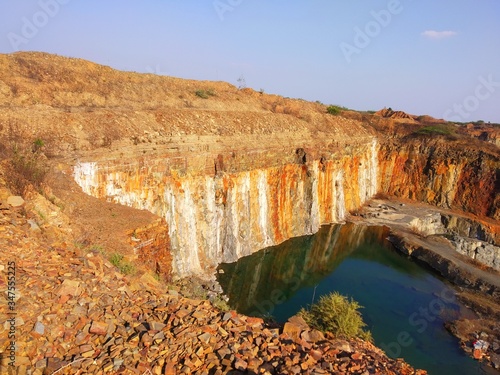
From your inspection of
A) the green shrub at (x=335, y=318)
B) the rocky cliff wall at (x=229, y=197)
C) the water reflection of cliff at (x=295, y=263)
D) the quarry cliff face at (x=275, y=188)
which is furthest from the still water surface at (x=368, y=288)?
Answer: the green shrub at (x=335, y=318)

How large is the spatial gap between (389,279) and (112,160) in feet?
55.8

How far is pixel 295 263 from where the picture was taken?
22281mm

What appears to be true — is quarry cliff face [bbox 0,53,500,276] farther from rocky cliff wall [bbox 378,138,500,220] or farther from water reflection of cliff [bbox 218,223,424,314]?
water reflection of cliff [bbox 218,223,424,314]

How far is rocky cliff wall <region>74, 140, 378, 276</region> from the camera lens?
16516 mm

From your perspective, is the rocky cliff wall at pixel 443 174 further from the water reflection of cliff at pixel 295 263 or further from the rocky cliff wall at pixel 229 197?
the water reflection of cliff at pixel 295 263

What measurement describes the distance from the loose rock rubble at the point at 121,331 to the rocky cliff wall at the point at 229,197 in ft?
28.6

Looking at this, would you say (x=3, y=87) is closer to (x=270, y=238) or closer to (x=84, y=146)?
(x=84, y=146)

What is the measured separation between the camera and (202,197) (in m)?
19.8

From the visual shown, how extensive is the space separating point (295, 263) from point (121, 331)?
1748 centimetres

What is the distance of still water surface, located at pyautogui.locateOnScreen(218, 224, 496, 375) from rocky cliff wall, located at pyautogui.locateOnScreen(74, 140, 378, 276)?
131cm

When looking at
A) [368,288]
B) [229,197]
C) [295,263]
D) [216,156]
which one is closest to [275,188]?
[229,197]

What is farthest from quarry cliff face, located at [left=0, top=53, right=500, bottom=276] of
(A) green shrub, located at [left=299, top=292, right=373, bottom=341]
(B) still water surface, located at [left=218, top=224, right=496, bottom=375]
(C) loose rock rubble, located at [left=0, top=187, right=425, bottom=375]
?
(A) green shrub, located at [left=299, top=292, right=373, bottom=341]

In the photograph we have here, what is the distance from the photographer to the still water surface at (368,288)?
1515 centimetres

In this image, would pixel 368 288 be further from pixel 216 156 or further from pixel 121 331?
pixel 121 331
